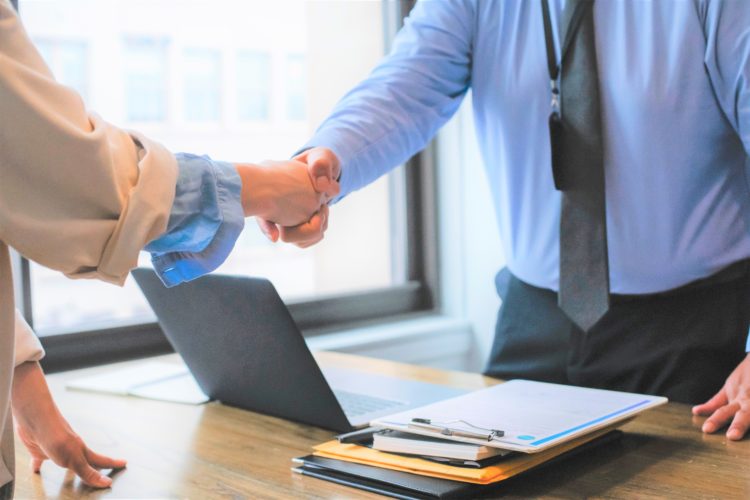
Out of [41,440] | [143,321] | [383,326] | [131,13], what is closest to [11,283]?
[41,440]

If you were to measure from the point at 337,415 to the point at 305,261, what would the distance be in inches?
60.5

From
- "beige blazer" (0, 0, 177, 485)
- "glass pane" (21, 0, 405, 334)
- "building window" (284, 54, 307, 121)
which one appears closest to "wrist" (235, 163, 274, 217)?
"beige blazer" (0, 0, 177, 485)

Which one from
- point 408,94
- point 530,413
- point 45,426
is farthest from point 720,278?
point 45,426

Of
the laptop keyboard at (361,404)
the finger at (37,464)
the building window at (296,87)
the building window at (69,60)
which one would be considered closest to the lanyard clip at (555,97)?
the laptop keyboard at (361,404)

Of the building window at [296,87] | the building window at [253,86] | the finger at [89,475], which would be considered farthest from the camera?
the building window at [296,87]

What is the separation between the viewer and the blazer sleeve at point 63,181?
0.77 m

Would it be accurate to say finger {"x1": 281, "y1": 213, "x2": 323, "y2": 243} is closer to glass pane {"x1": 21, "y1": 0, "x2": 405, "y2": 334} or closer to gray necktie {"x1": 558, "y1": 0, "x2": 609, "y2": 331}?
gray necktie {"x1": 558, "y1": 0, "x2": 609, "y2": 331}

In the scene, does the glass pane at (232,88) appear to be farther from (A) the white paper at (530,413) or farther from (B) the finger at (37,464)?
(A) the white paper at (530,413)

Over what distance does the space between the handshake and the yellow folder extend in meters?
0.31

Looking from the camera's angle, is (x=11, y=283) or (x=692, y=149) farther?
(x=692, y=149)

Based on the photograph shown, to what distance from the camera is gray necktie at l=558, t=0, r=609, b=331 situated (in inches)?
56.6

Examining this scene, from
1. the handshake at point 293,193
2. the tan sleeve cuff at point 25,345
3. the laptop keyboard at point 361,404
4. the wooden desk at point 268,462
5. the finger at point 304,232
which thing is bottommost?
the laptop keyboard at point 361,404

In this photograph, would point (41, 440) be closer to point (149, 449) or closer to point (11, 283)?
point (149, 449)

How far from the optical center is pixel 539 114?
159 cm
